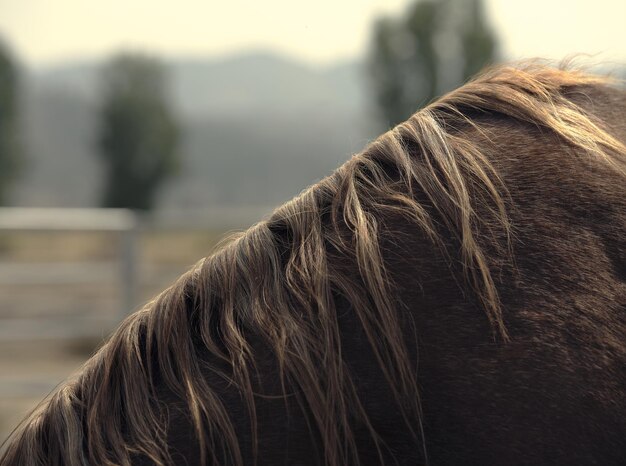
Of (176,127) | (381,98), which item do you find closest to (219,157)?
(176,127)

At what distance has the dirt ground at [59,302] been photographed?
5.28 meters

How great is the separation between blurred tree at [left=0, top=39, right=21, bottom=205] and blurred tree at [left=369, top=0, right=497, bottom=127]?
12116 millimetres

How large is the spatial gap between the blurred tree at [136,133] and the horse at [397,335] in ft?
84.2

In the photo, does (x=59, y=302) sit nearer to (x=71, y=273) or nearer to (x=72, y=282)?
(x=72, y=282)

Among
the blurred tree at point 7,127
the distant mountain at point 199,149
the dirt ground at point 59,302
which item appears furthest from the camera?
the distant mountain at point 199,149

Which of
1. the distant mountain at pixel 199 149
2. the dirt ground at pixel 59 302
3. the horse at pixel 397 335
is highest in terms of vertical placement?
the horse at pixel 397 335

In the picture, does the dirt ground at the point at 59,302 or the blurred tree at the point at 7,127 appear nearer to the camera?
the dirt ground at the point at 59,302

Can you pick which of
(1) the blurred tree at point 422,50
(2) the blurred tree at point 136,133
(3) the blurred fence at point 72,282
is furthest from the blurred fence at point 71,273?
(2) the blurred tree at point 136,133

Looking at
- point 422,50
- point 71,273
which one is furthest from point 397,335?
point 422,50

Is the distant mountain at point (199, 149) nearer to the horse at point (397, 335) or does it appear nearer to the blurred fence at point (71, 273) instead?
the blurred fence at point (71, 273)

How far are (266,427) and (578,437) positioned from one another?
397mm

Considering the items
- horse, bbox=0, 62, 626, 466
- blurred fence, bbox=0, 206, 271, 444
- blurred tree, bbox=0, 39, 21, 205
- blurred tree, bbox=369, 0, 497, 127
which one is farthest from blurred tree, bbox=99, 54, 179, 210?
horse, bbox=0, 62, 626, 466

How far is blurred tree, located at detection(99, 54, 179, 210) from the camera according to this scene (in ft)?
88.5

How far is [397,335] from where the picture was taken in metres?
1.03
